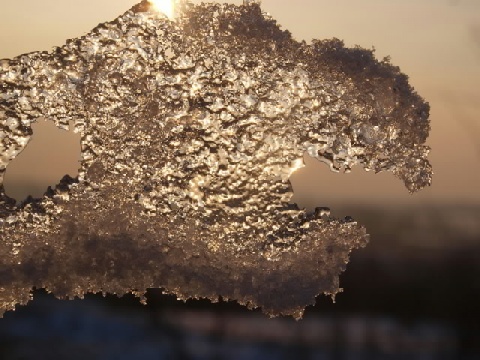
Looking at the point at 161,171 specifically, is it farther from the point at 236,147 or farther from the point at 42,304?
the point at 42,304

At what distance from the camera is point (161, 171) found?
5.05 feet

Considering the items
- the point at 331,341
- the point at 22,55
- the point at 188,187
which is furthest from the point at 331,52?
the point at 331,341

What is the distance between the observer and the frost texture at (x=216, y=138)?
60.2 inches

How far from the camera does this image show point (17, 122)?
4.99ft

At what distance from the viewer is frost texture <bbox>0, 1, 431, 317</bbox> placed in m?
1.53

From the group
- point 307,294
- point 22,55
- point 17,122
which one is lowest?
point 307,294

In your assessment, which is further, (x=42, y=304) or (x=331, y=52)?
(x=42, y=304)

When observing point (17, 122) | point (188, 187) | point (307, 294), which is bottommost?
point (307, 294)

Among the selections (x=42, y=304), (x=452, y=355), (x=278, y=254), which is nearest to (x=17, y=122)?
(x=278, y=254)

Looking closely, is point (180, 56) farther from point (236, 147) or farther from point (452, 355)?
point (452, 355)

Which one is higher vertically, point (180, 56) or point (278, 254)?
point (180, 56)

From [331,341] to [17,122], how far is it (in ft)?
16.4

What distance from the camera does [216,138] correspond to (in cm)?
153

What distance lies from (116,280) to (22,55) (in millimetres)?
480
